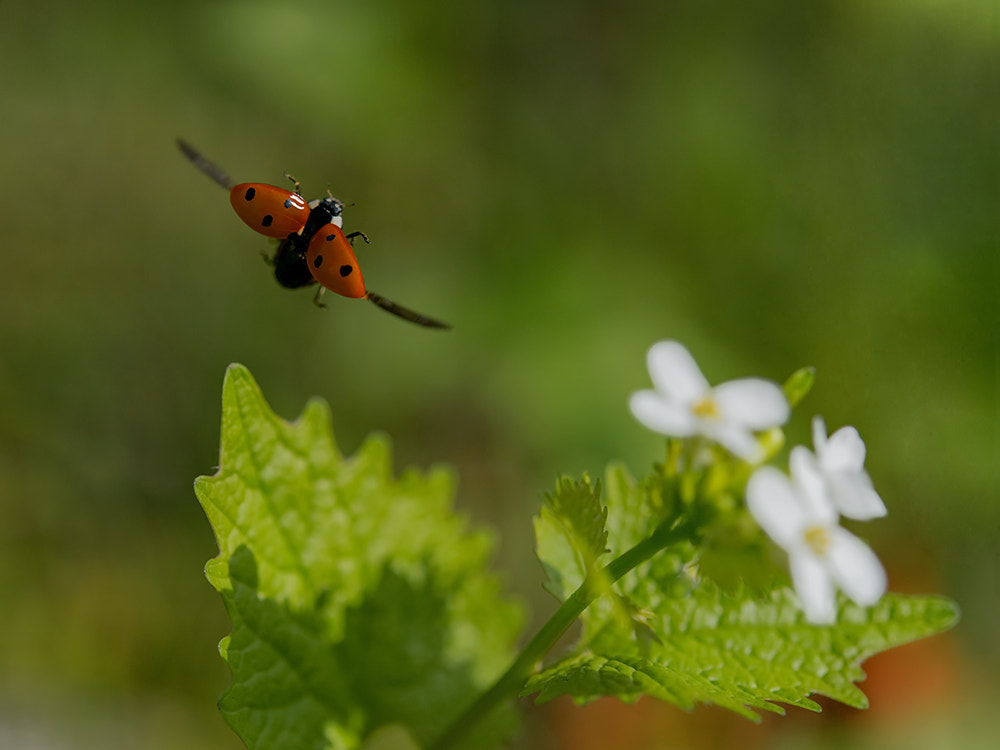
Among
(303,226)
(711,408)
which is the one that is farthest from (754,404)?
(303,226)

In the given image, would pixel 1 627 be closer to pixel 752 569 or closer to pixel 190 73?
pixel 190 73

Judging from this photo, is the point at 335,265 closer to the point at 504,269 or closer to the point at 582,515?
the point at 582,515

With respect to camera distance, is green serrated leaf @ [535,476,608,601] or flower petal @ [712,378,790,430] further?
green serrated leaf @ [535,476,608,601]

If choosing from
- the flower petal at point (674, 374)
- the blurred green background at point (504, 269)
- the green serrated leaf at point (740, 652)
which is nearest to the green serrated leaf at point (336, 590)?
the green serrated leaf at point (740, 652)

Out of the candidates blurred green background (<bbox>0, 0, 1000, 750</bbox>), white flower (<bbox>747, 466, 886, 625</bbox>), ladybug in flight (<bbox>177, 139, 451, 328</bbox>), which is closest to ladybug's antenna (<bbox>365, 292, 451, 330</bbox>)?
ladybug in flight (<bbox>177, 139, 451, 328</bbox>)

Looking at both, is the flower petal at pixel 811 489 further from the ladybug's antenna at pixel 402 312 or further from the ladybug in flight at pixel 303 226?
the ladybug in flight at pixel 303 226

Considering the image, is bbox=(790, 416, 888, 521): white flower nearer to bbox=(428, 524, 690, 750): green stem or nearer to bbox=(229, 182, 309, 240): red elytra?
bbox=(428, 524, 690, 750): green stem
